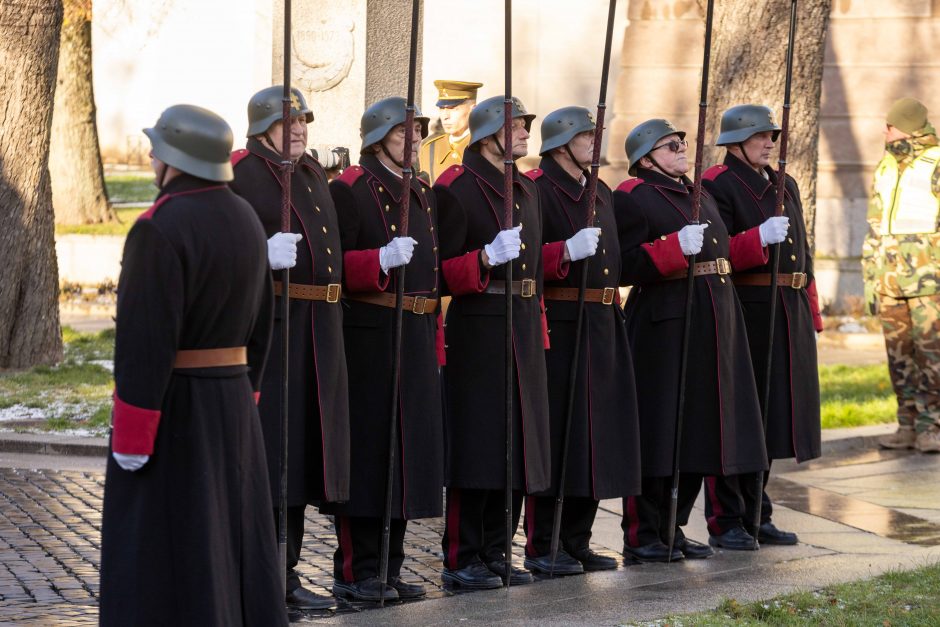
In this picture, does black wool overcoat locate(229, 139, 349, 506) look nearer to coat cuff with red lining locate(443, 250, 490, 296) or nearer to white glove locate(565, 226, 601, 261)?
coat cuff with red lining locate(443, 250, 490, 296)

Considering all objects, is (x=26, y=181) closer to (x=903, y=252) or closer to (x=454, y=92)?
(x=454, y=92)

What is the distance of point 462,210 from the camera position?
7.04m

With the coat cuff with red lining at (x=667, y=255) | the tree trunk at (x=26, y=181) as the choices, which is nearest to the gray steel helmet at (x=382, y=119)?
the coat cuff with red lining at (x=667, y=255)

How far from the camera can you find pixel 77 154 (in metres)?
21.7

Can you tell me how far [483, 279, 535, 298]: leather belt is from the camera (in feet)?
23.2

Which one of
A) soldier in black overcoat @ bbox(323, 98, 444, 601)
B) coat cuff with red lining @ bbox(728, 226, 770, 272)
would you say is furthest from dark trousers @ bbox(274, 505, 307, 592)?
coat cuff with red lining @ bbox(728, 226, 770, 272)

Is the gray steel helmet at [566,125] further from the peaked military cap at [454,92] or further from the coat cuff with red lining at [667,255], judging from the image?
the peaked military cap at [454,92]

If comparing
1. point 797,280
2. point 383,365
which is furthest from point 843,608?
point 797,280

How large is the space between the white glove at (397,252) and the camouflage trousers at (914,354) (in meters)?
5.17

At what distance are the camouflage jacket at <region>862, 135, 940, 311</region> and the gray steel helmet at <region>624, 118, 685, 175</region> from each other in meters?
3.16

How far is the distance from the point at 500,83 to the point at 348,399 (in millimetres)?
12775

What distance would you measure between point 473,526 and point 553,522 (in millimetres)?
416

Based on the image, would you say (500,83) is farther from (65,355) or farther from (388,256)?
(388,256)

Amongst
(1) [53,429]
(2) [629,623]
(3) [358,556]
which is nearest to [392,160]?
(3) [358,556]
